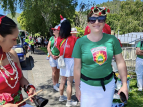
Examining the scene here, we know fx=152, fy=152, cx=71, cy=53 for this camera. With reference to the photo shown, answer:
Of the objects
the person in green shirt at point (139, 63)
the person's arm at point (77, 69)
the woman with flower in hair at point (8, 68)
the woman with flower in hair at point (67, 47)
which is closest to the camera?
the woman with flower in hair at point (8, 68)

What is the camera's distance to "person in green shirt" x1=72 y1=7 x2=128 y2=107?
194cm

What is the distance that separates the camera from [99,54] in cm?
192

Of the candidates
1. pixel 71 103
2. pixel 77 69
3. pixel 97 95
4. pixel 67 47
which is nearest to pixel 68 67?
pixel 67 47

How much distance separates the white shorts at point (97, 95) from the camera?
197 cm

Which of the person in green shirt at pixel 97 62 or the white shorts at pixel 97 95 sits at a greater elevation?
the person in green shirt at pixel 97 62

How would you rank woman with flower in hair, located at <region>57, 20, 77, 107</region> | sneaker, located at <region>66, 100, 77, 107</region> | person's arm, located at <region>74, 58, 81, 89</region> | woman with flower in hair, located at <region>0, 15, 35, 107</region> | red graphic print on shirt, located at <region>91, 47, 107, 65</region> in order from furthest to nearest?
sneaker, located at <region>66, 100, 77, 107</region> < woman with flower in hair, located at <region>57, 20, 77, 107</region> < person's arm, located at <region>74, 58, 81, 89</region> < red graphic print on shirt, located at <region>91, 47, 107, 65</region> < woman with flower in hair, located at <region>0, 15, 35, 107</region>

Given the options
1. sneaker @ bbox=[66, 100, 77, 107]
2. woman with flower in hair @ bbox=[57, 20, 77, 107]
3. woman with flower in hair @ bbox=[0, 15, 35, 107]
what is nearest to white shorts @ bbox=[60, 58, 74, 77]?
woman with flower in hair @ bbox=[57, 20, 77, 107]

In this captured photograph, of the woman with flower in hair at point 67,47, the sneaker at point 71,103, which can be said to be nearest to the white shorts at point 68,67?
the woman with flower in hair at point 67,47

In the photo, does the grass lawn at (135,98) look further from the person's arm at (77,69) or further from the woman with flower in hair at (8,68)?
the woman with flower in hair at (8,68)

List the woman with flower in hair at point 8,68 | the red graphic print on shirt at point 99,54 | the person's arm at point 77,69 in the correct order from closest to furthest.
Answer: the woman with flower in hair at point 8,68, the red graphic print on shirt at point 99,54, the person's arm at point 77,69

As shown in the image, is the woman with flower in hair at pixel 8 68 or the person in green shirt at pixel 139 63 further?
the person in green shirt at pixel 139 63

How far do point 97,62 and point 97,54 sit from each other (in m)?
0.10

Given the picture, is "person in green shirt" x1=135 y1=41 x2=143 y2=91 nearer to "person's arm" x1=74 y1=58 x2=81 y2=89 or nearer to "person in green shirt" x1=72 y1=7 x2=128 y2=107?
"person in green shirt" x1=72 y1=7 x2=128 y2=107

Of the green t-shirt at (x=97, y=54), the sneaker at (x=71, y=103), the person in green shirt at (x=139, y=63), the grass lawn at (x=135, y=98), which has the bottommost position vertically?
the grass lawn at (x=135, y=98)
